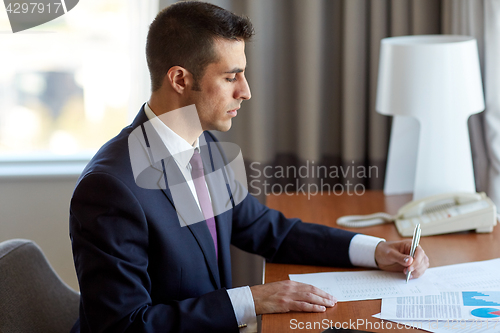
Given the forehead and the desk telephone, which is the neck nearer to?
the forehead

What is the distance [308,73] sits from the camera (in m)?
2.09

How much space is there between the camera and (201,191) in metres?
1.29

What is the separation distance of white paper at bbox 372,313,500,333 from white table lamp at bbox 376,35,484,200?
746mm

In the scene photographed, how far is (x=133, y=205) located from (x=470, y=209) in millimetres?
1035

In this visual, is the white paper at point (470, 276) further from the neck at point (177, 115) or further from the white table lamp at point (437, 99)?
the neck at point (177, 115)

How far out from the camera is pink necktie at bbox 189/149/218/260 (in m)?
1.28

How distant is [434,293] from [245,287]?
0.43m

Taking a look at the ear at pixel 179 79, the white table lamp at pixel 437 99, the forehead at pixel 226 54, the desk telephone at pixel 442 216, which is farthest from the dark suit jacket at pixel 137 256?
the white table lamp at pixel 437 99

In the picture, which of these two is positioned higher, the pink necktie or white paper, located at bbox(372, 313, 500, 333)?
the pink necktie

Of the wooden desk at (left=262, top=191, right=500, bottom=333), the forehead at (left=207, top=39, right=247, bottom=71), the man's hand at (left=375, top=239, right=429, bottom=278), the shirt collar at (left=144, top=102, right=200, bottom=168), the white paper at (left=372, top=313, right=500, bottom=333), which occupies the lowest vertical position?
the wooden desk at (left=262, top=191, right=500, bottom=333)

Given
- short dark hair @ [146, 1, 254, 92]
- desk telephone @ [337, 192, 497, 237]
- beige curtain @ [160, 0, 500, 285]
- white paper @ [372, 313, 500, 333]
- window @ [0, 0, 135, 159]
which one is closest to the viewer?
white paper @ [372, 313, 500, 333]

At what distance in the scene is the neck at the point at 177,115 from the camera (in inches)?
48.2

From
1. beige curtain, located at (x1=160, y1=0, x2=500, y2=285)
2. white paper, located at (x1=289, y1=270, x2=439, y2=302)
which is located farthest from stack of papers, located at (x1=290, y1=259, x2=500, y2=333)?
beige curtain, located at (x1=160, y1=0, x2=500, y2=285)

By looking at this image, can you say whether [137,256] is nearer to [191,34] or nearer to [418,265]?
[191,34]
